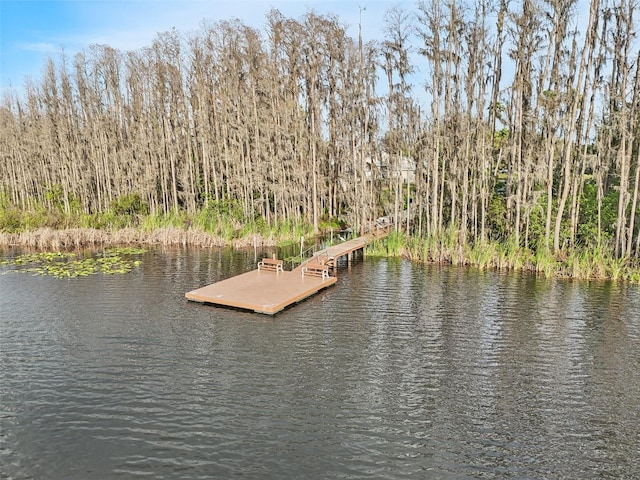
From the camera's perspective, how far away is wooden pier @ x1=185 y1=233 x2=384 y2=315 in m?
18.0

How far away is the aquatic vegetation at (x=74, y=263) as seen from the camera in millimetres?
24031

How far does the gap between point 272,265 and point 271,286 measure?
374cm

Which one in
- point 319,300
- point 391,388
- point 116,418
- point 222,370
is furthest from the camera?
point 319,300

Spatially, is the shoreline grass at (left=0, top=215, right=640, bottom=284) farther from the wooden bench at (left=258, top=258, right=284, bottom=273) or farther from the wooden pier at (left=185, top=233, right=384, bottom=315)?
the wooden bench at (left=258, top=258, right=284, bottom=273)

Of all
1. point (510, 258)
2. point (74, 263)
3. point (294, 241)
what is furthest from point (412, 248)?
point (74, 263)

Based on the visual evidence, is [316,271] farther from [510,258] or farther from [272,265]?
[510,258]

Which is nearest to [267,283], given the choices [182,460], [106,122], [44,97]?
[182,460]

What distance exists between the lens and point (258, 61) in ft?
118

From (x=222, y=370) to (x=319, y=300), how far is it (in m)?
7.72

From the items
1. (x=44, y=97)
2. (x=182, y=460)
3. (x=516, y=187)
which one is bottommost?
(x=182, y=460)

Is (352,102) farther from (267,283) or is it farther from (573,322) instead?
(573,322)

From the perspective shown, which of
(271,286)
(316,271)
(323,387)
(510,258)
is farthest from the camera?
(510,258)

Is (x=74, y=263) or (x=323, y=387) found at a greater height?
(x=74, y=263)

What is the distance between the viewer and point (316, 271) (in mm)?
22828
